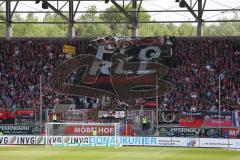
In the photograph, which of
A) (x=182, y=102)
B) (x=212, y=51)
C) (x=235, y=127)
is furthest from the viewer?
(x=212, y=51)

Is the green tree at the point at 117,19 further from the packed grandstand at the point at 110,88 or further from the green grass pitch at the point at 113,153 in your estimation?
the green grass pitch at the point at 113,153

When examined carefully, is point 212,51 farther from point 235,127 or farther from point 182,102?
point 235,127

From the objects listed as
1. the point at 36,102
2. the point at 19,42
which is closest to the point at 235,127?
the point at 36,102

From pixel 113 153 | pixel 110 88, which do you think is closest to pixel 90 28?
pixel 110 88

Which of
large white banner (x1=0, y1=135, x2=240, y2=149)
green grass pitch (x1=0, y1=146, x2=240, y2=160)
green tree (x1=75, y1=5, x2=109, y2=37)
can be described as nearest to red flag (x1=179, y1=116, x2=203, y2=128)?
large white banner (x1=0, y1=135, x2=240, y2=149)

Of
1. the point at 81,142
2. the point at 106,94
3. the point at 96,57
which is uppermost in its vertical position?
the point at 96,57

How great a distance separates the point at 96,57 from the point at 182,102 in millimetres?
8331

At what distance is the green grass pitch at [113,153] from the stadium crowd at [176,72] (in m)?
10.7

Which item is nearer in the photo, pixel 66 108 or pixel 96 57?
pixel 66 108

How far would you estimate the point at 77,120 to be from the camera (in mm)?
42375

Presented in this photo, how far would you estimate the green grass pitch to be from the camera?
99.2 ft

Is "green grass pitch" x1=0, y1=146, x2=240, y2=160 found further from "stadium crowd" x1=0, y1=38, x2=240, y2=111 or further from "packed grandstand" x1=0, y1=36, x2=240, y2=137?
"stadium crowd" x1=0, y1=38, x2=240, y2=111

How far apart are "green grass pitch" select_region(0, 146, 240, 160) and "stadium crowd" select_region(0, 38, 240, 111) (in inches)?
421

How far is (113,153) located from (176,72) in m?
17.3
